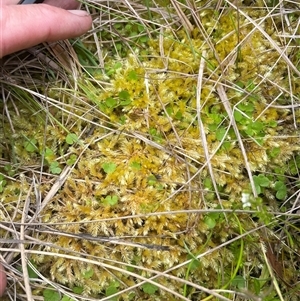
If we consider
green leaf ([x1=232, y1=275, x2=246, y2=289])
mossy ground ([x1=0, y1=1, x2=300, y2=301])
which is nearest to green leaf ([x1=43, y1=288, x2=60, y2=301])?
mossy ground ([x1=0, y1=1, x2=300, y2=301])

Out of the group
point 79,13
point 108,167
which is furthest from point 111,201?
point 79,13

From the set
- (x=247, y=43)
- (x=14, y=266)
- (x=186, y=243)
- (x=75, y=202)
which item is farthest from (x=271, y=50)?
(x=14, y=266)

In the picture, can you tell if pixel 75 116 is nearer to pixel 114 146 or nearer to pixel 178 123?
pixel 114 146

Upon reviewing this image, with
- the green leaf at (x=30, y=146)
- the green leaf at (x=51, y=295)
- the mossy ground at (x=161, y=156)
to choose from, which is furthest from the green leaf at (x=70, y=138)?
the green leaf at (x=51, y=295)

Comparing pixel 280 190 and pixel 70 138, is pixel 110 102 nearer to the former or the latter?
pixel 70 138

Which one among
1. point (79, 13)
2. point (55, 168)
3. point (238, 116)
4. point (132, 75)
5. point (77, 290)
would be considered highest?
point (79, 13)

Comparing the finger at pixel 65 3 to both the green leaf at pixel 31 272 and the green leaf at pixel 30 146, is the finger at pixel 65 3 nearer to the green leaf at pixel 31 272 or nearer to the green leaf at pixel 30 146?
the green leaf at pixel 30 146
